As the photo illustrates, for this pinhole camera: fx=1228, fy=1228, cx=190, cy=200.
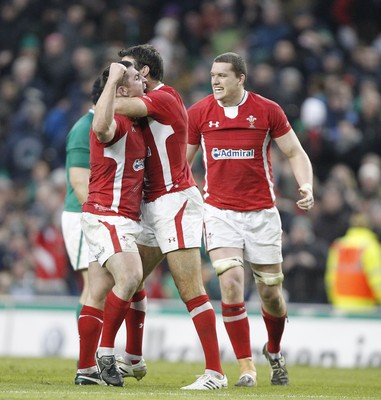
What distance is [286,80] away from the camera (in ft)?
61.5

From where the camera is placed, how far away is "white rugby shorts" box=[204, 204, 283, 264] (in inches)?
397

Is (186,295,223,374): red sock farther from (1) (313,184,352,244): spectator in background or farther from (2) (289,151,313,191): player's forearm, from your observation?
(1) (313,184,352,244): spectator in background

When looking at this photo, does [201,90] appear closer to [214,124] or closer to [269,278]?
[214,124]

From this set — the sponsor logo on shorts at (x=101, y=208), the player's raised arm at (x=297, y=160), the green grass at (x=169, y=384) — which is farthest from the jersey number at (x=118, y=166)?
the player's raised arm at (x=297, y=160)

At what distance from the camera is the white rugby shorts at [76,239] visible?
435 inches

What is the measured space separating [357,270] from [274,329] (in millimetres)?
4575

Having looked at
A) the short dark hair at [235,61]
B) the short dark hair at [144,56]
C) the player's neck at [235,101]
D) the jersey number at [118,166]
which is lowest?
the jersey number at [118,166]

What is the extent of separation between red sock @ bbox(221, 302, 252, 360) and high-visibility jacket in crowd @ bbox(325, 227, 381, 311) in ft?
16.0

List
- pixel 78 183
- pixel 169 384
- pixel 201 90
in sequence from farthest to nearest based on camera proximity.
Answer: pixel 201 90 < pixel 78 183 < pixel 169 384

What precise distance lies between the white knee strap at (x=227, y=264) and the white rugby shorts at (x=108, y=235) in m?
1.04

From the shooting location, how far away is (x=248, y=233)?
10.1 m

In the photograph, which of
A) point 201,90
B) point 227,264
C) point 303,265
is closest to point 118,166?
point 227,264

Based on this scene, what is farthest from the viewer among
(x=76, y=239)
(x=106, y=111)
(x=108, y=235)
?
(x=76, y=239)

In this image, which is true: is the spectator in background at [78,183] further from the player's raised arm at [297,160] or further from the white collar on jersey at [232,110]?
the player's raised arm at [297,160]
